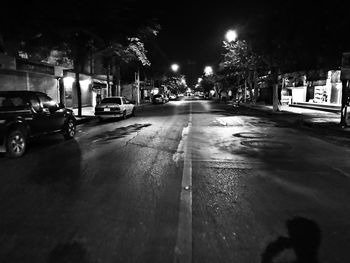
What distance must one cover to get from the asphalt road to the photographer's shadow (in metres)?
0.01

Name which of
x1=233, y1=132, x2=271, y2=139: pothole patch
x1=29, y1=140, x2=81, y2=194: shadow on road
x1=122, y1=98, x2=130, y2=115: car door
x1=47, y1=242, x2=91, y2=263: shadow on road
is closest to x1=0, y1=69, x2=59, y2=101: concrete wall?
x1=122, y1=98, x2=130, y2=115: car door

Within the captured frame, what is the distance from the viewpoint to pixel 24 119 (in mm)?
10312

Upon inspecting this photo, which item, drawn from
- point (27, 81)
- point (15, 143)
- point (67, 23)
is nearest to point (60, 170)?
point (15, 143)

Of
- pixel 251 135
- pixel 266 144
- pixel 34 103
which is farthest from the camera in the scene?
pixel 251 135

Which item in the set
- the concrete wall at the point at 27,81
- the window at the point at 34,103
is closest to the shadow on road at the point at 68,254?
the window at the point at 34,103

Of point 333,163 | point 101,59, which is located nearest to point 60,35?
point 333,163

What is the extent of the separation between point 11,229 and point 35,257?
1.00 metres

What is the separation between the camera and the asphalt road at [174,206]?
13.0ft

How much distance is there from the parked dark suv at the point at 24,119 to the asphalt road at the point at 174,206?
477mm

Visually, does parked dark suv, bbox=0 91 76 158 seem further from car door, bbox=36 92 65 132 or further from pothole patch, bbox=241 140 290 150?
pothole patch, bbox=241 140 290 150

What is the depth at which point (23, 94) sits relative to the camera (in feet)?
36.0

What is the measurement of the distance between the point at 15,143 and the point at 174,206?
614cm

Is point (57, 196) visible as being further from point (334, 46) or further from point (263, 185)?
point (334, 46)

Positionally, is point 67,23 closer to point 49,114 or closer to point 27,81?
point 49,114
